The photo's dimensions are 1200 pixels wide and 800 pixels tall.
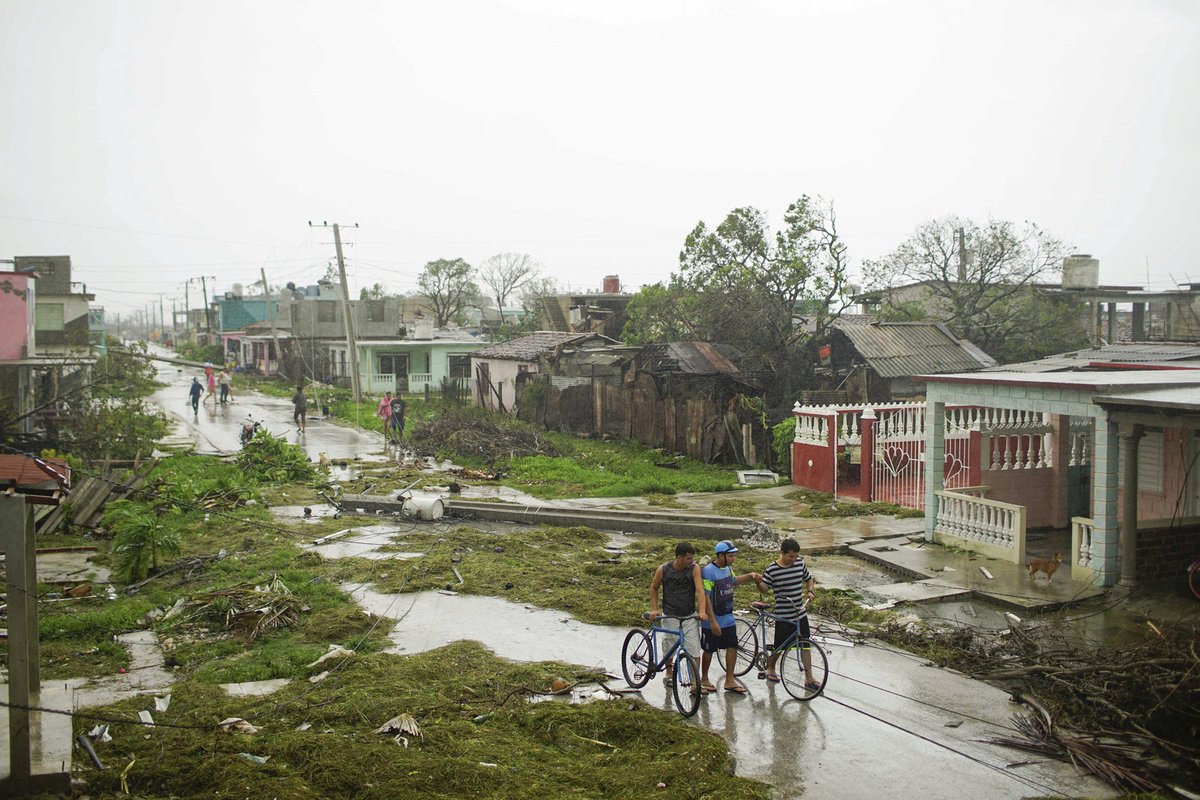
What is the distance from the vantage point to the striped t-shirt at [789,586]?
878 centimetres

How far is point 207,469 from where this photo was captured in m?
23.2

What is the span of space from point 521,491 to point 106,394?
36.3 ft

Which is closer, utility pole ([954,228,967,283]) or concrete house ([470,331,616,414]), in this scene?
concrete house ([470,331,616,414])

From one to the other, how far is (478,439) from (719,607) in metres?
18.7

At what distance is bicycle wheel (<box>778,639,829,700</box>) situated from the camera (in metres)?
8.67

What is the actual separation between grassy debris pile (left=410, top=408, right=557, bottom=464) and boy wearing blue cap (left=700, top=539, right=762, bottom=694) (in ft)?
52.0

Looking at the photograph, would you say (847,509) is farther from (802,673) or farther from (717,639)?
(717,639)

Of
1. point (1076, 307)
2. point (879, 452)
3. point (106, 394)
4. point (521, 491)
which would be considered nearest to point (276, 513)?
point (521, 491)

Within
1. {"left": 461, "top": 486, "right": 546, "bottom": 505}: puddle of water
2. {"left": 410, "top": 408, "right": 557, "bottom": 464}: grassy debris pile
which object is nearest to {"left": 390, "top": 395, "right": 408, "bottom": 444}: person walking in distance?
{"left": 410, "top": 408, "right": 557, "bottom": 464}: grassy debris pile

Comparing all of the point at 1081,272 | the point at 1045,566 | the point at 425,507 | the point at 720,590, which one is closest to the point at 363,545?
the point at 425,507

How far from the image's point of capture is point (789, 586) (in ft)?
28.8

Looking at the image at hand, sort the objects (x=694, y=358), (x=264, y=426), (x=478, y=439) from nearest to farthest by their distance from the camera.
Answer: (x=694, y=358) → (x=478, y=439) → (x=264, y=426)

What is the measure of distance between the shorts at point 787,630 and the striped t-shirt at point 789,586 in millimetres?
57

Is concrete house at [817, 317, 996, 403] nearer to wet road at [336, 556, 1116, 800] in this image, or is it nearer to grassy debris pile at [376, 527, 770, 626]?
grassy debris pile at [376, 527, 770, 626]
